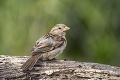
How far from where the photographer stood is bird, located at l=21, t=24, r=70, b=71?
9.32m

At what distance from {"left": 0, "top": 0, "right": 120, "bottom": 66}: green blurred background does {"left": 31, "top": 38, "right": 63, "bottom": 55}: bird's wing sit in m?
4.09

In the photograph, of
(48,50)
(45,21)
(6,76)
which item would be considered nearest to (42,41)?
(48,50)

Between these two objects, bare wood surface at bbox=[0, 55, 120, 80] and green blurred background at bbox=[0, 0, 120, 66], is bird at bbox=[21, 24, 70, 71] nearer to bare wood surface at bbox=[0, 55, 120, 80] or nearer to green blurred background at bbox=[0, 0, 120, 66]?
bare wood surface at bbox=[0, 55, 120, 80]

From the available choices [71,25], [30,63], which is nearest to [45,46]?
[30,63]

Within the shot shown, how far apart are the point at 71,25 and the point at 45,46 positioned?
5.43m

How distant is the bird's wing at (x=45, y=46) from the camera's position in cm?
957

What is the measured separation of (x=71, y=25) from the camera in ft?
49.6

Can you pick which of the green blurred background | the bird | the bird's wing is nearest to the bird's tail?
the bird

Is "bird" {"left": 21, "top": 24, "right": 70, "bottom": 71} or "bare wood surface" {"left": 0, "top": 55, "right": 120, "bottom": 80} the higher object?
"bird" {"left": 21, "top": 24, "right": 70, "bottom": 71}

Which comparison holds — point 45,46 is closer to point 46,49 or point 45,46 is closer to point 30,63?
point 46,49

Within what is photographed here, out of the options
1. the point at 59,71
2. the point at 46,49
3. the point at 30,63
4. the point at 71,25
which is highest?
the point at 71,25

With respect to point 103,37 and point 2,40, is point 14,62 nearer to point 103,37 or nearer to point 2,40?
point 2,40

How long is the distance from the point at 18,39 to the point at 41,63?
197 inches

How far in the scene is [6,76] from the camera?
29.9 ft
